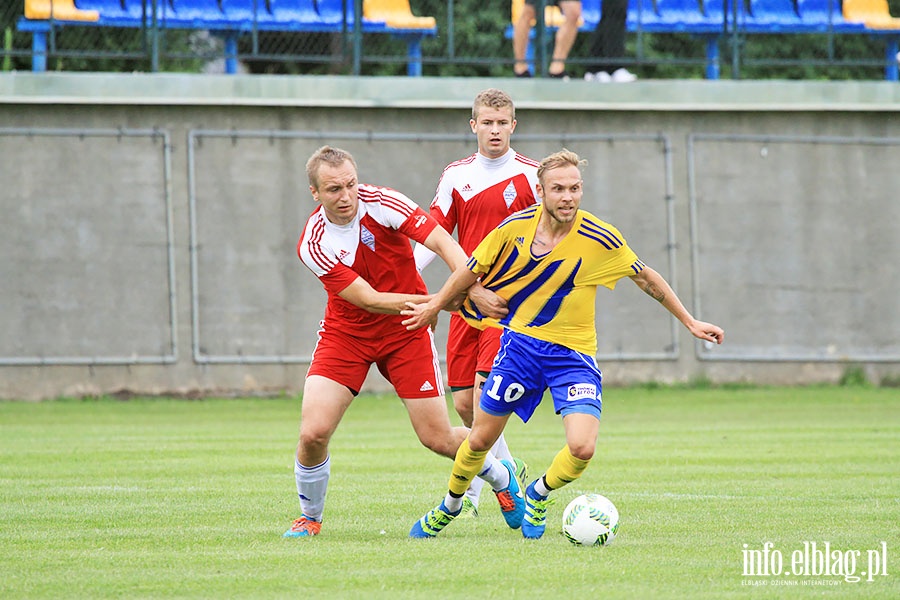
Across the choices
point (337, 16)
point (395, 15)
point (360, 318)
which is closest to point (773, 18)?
point (395, 15)

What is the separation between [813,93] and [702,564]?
16579mm

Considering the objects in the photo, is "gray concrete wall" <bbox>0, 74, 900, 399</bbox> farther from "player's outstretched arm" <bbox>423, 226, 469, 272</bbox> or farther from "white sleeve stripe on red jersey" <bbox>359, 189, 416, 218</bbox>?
"player's outstretched arm" <bbox>423, 226, 469, 272</bbox>

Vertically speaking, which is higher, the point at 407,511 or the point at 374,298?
the point at 374,298

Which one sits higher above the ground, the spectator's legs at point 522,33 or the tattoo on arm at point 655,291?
the spectator's legs at point 522,33

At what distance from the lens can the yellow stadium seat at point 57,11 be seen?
21.0 metres

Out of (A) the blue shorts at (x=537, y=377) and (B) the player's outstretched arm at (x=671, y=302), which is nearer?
(A) the blue shorts at (x=537, y=377)

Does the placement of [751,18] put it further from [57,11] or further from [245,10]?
[57,11]

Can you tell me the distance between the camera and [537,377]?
24.9 ft

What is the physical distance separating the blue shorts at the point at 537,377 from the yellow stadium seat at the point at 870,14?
17.7 meters

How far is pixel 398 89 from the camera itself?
68.6 ft

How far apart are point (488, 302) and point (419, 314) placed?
0.39m

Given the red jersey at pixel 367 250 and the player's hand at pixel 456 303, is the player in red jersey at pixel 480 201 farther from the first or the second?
the player's hand at pixel 456 303

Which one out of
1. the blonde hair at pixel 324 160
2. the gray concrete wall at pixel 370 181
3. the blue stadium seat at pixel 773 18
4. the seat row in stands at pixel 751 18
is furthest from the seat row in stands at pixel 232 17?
the blonde hair at pixel 324 160

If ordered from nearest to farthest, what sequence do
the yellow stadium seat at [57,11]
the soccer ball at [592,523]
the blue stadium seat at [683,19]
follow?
the soccer ball at [592,523] < the yellow stadium seat at [57,11] < the blue stadium seat at [683,19]
